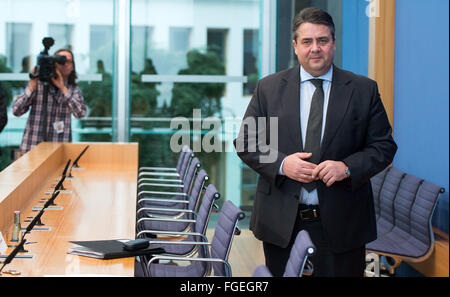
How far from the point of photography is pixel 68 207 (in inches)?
146

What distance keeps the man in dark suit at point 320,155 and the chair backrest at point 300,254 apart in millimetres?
411

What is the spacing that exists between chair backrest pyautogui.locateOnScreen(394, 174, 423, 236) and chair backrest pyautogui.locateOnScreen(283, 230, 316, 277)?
2105mm

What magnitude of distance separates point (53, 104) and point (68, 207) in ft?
7.02

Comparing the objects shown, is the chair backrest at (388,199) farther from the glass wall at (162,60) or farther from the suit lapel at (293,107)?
the glass wall at (162,60)

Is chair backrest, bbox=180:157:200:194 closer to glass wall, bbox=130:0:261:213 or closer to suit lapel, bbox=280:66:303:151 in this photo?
glass wall, bbox=130:0:261:213

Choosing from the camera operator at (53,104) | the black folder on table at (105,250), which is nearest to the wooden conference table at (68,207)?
the black folder on table at (105,250)

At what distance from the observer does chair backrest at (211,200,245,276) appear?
2871 mm

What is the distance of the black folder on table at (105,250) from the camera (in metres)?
2.56

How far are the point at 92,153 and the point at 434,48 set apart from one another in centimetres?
324

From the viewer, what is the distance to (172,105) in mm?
6688

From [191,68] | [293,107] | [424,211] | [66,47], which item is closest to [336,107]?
[293,107]

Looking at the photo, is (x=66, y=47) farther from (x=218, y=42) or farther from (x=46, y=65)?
(x=218, y=42)

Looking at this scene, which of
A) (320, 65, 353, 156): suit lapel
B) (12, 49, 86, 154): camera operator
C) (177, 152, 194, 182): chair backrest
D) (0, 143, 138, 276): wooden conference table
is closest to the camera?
(0, 143, 138, 276): wooden conference table

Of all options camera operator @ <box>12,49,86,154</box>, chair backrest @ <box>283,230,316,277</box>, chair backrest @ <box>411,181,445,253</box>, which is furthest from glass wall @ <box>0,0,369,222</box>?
chair backrest @ <box>283,230,316,277</box>
